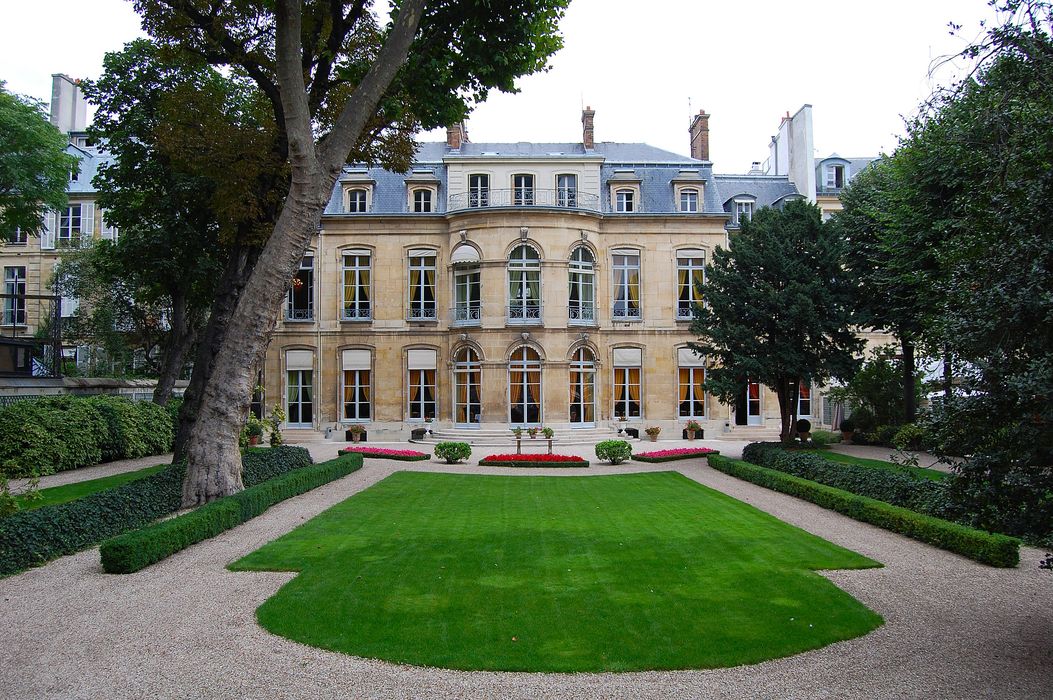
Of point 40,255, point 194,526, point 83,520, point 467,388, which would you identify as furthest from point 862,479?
Result: point 40,255

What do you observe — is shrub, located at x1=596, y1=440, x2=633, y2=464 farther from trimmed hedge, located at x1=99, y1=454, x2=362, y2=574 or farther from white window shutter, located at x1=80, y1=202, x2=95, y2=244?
white window shutter, located at x1=80, y1=202, x2=95, y2=244

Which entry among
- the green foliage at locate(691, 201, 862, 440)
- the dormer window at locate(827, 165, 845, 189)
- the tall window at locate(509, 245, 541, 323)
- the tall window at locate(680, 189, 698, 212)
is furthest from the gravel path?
the dormer window at locate(827, 165, 845, 189)

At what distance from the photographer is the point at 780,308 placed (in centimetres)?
2200

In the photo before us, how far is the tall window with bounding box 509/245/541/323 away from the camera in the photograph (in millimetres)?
31719

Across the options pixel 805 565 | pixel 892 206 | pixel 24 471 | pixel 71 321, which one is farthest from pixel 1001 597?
pixel 71 321

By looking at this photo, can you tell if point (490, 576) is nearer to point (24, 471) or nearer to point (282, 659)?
point (282, 659)

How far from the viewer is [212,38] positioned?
45.3 feet

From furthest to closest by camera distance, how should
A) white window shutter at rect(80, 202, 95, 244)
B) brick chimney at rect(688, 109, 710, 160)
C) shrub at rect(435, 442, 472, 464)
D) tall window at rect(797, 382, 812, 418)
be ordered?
white window shutter at rect(80, 202, 95, 244) → brick chimney at rect(688, 109, 710, 160) → tall window at rect(797, 382, 812, 418) → shrub at rect(435, 442, 472, 464)

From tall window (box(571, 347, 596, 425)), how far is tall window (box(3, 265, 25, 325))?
28.5 meters

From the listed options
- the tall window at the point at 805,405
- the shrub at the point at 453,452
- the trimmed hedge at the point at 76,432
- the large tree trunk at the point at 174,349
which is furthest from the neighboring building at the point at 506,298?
the trimmed hedge at the point at 76,432

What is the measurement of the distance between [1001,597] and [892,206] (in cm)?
1412

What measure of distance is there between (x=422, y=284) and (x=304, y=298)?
5.70 meters

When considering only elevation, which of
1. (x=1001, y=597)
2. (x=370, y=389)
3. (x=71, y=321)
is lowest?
(x=1001, y=597)

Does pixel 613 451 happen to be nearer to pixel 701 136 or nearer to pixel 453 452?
pixel 453 452
